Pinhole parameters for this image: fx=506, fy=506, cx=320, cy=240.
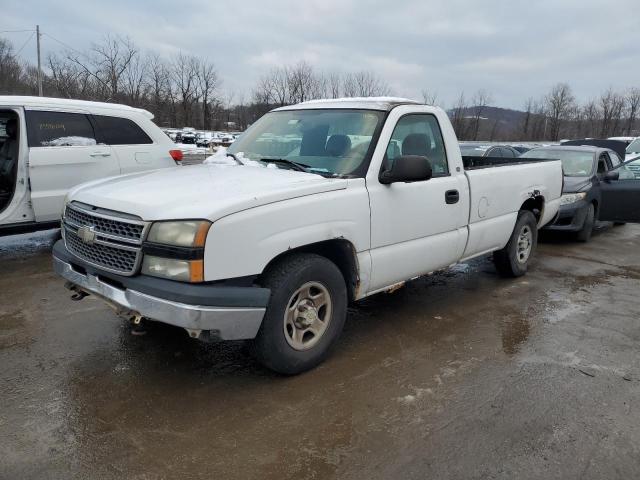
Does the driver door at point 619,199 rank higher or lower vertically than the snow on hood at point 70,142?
lower

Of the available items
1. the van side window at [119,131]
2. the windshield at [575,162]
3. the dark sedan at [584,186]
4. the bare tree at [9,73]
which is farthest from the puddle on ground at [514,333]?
the bare tree at [9,73]

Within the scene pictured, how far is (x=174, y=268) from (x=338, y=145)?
1807 mm

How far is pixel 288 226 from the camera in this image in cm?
325

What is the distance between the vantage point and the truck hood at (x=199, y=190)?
3002 millimetres

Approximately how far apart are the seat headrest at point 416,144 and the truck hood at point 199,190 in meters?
1.02

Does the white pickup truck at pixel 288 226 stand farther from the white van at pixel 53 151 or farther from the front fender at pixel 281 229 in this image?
the white van at pixel 53 151

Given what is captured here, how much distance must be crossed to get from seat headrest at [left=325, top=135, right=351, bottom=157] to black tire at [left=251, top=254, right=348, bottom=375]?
0.97 m

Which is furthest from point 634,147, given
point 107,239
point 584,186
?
point 107,239

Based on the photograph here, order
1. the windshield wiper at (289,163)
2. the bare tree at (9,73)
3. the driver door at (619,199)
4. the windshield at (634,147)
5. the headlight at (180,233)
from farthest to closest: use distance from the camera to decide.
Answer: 1. the bare tree at (9,73)
2. the windshield at (634,147)
3. the driver door at (619,199)
4. the windshield wiper at (289,163)
5. the headlight at (180,233)

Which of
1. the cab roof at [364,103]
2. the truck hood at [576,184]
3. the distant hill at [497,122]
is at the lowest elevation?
the truck hood at [576,184]

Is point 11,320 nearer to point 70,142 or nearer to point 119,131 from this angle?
point 70,142

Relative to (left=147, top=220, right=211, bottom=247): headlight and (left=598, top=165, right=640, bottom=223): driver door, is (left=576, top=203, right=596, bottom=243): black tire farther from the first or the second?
(left=147, top=220, right=211, bottom=247): headlight

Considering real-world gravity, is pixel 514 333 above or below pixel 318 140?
below

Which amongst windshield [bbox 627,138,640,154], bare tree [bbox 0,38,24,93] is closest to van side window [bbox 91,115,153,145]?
windshield [bbox 627,138,640,154]
